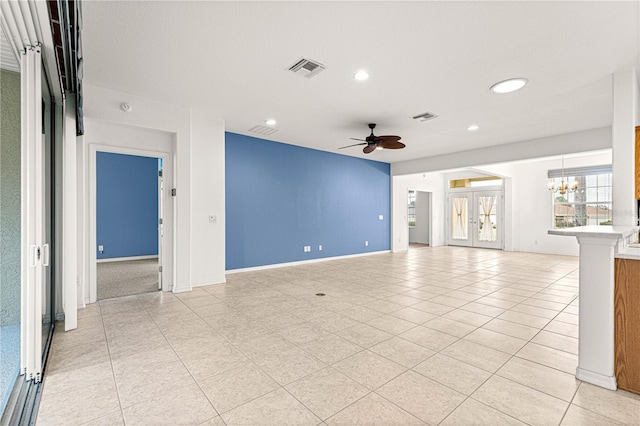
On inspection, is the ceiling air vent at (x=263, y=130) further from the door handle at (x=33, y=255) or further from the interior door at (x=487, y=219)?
the interior door at (x=487, y=219)

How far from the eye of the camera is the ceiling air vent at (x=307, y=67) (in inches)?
123

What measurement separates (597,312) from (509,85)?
2.76 metres

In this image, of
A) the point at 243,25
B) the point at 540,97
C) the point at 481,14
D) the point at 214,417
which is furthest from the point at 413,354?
the point at 540,97

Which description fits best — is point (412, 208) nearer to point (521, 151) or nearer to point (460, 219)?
point (460, 219)

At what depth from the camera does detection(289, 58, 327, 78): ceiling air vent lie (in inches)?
123

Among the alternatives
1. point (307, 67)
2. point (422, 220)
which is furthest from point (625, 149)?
point (422, 220)

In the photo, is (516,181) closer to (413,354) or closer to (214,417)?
(413,354)

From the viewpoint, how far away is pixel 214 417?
1.75 metres

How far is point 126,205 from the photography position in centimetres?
762

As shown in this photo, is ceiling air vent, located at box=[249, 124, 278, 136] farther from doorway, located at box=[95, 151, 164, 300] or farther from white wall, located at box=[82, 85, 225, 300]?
doorway, located at box=[95, 151, 164, 300]

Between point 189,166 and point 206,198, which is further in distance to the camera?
point 206,198

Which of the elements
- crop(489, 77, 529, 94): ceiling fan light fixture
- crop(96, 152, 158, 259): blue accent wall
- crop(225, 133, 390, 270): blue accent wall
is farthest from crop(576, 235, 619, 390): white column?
crop(96, 152, 158, 259): blue accent wall

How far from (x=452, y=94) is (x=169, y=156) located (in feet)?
13.8

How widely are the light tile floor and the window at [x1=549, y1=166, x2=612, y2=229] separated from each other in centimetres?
528
